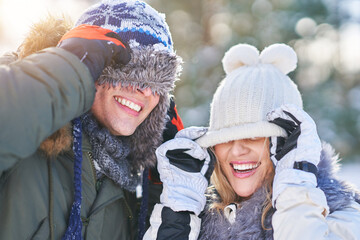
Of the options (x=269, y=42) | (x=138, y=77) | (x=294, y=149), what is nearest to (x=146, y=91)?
(x=138, y=77)

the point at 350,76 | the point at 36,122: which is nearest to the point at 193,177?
the point at 36,122

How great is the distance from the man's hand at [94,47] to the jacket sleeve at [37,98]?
0.10 m

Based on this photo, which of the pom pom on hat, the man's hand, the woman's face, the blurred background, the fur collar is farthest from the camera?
the blurred background

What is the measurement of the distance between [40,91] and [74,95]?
0.45ft

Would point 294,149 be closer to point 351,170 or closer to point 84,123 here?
point 84,123

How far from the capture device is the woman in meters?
1.65

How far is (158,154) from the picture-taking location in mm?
2086

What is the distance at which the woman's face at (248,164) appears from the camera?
2.02 meters

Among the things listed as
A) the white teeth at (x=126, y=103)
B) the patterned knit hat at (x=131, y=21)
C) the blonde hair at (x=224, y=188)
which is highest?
the patterned knit hat at (x=131, y=21)

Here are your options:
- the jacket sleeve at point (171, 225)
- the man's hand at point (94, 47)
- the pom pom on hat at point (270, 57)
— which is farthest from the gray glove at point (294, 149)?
the man's hand at point (94, 47)

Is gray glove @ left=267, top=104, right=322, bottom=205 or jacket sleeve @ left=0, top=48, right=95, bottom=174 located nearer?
jacket sleeve @ left=0, top=48, right=95, bottom=174

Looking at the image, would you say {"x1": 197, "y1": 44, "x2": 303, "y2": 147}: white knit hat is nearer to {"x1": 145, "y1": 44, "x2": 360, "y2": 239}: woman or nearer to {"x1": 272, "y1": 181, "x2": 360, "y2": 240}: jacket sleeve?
{"x1": 145, "y1": 44, "x2": 360, "y2": 239}: woman

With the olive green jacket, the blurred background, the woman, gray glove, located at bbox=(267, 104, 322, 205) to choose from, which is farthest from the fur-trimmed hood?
the blurred background

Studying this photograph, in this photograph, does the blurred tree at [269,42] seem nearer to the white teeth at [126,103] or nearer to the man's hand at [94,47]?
the white teeth at [126,103]
